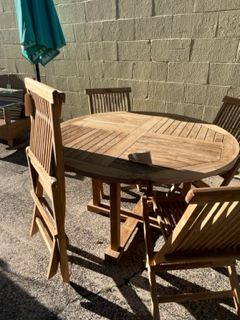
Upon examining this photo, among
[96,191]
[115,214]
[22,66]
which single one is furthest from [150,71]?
[22,66]

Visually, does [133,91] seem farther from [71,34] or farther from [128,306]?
[128,306]

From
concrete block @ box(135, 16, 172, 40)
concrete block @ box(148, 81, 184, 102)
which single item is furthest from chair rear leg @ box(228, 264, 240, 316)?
concrete block @ box(135, 16, 172, 40)

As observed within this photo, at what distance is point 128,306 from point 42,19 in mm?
3246

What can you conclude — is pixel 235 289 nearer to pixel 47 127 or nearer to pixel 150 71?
pixel 47 127

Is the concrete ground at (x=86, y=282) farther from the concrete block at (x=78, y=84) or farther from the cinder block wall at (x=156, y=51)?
the concrete block at (x=78, y=84)

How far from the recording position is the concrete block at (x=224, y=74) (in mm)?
2986

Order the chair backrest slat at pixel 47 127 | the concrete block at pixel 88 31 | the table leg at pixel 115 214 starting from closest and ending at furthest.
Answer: the chair backrest slat at pixel 47 127 < the table leg at pixel 115 214 < the concrete block at pixel 88 31

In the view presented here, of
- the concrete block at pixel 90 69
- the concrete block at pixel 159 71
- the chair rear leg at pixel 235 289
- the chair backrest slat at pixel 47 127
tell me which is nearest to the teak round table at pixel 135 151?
the chair backrest slat at pixel 47 127

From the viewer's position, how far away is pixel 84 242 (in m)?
2.29

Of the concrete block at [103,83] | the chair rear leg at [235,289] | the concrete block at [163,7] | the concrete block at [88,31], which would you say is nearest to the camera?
the chair rear leg at [235,289]

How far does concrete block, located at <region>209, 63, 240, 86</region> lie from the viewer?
9.80ft

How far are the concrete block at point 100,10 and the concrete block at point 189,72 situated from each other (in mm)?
1020

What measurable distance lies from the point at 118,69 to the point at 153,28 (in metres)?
0.70

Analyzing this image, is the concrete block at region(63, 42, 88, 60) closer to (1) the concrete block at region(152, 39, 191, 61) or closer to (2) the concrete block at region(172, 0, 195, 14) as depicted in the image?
(1) the concrete block at region(152, 39, 191, 61)
